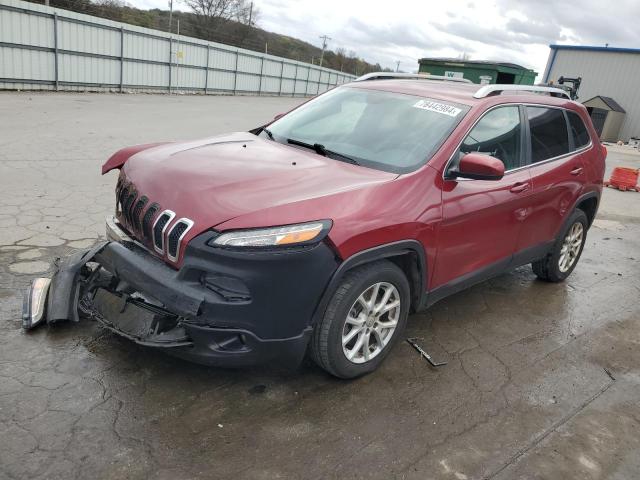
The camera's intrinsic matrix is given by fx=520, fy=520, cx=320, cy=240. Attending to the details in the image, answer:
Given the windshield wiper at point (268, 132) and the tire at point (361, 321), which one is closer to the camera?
the tire at point (361, 321)

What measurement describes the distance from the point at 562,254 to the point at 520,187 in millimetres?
1496

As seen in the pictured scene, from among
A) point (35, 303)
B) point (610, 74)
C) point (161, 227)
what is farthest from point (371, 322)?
point (610, 74)

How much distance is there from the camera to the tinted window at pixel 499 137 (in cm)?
356

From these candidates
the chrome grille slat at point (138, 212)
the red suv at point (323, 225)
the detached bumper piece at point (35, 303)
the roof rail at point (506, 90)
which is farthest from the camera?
the roof rail at point (506, 90)

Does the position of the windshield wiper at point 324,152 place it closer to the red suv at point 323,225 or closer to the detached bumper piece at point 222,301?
the red suv at point 323,225

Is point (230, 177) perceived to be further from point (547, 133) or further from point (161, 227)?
point (547, 133)

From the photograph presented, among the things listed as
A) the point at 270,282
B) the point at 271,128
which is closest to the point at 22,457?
the point at 270,282

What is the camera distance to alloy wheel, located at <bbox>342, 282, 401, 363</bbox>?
9.75 feet

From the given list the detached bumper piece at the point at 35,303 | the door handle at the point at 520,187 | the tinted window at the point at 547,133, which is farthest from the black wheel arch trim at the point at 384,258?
the detached bumper piece at the point at 35,303

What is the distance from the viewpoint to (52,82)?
57.1 ft

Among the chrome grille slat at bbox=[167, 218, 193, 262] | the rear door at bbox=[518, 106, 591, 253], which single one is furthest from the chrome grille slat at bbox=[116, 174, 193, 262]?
the rear door at bbox=[518, 106, 591, 253]

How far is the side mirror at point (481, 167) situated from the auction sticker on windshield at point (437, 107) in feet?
→ 1.53

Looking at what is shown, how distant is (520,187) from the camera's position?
391 cm

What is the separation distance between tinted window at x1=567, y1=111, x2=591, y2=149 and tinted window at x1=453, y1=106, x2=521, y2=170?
40.9 inches
